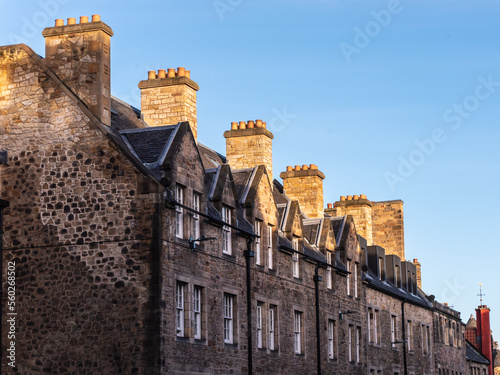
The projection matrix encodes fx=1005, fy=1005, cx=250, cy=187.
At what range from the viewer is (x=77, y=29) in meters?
30.5

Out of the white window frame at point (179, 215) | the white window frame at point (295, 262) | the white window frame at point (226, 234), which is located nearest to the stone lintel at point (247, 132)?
the white window frame at point (295, 262)

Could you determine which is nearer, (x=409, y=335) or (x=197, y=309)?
(x=197, y=309)

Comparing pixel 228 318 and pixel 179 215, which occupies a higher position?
pixel 179 215

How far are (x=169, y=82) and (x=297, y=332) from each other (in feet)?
35.5

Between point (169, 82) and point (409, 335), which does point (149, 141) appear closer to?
point (169, 82)

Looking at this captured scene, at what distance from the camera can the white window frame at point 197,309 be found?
30.1m

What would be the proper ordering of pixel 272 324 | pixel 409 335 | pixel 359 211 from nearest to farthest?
1. pixel 272 324
2. pixel 409 335
3. pixel 359 211

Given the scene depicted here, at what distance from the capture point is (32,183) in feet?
96.1

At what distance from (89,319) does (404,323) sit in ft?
98.3

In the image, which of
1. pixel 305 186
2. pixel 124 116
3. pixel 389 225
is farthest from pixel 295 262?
pixel 389 225

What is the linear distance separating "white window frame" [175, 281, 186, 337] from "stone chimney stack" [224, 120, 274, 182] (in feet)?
49.1

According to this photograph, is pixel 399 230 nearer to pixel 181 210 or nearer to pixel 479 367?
pixel 479 367

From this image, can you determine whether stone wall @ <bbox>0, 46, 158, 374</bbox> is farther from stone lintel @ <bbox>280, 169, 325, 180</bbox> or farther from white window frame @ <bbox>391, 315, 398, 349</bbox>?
white window frame @ <bbox>391, 315, 398, 349</bbox>

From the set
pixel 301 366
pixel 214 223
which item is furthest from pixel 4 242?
pixel 301 366
